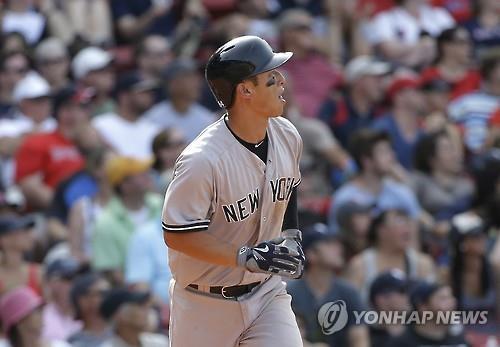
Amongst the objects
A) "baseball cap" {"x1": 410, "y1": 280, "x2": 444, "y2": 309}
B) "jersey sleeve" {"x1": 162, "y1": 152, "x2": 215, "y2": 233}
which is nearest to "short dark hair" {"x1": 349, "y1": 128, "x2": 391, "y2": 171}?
"baseball cap" {"x1": 410, "y1": 280, "x2": 444, "y2": 309}

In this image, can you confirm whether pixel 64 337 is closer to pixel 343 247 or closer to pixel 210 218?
pixel 343 247

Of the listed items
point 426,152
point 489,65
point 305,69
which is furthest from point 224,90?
point 489,65

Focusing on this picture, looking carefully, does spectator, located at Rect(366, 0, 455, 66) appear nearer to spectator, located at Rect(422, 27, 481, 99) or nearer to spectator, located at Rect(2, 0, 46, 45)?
spectator, located at Rect(422, 27, 481, 99)

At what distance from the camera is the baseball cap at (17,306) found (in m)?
7.41

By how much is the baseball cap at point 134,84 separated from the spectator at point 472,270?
10.0 ft

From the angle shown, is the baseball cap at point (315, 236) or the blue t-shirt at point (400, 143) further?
the blue t-shirt at point (400, 143)

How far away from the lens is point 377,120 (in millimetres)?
10875

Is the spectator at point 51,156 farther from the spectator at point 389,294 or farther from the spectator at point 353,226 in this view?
the spectator at point 389,294

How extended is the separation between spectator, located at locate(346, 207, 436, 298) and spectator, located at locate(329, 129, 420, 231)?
0.64 m

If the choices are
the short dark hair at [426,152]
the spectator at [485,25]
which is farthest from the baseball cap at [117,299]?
the spectator at [485,25]

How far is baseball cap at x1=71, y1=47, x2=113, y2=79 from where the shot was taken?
11.0 metres

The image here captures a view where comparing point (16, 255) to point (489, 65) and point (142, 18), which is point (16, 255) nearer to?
point (142, 18)

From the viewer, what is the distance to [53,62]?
36.2 feet

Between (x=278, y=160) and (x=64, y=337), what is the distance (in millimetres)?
3554
